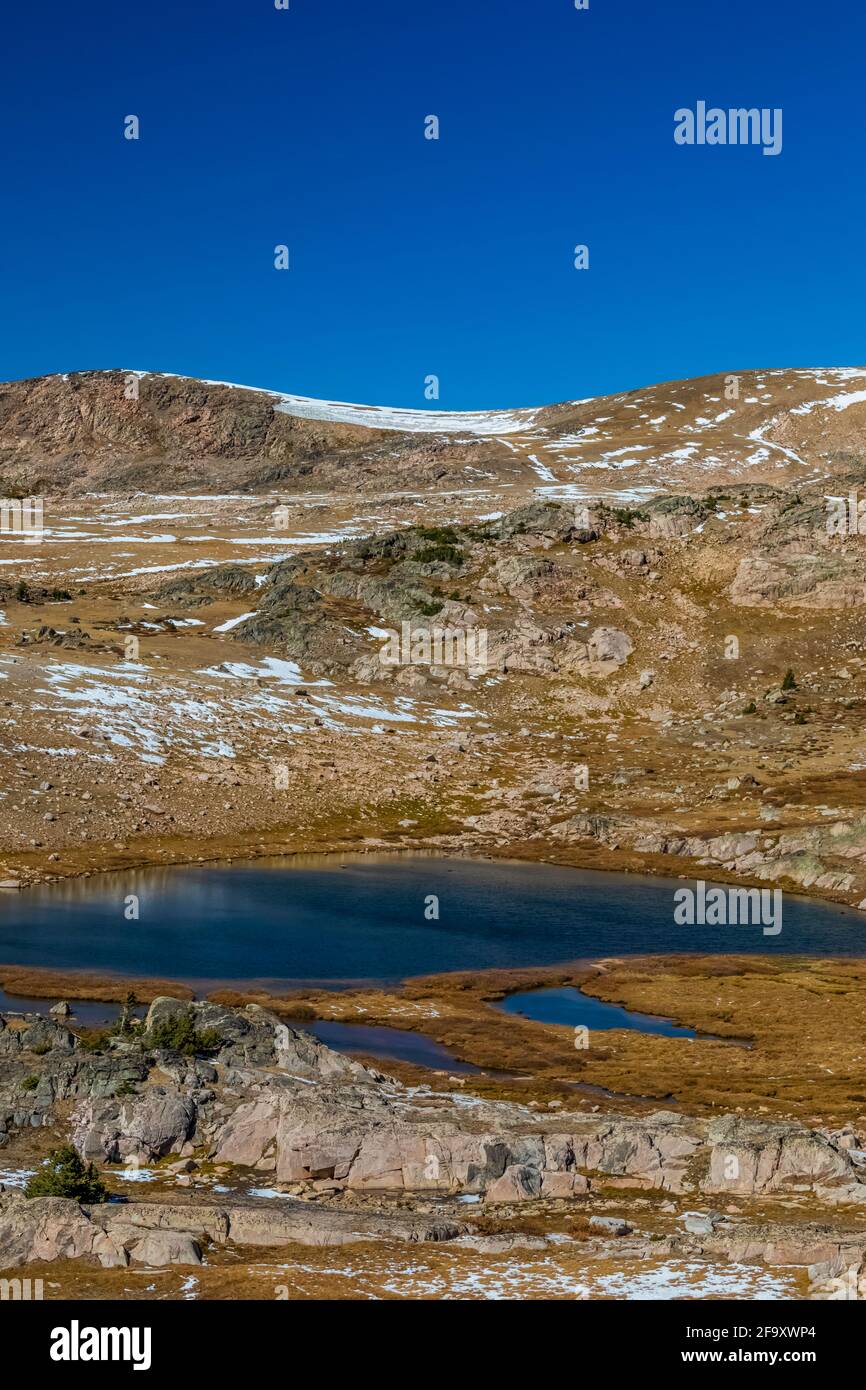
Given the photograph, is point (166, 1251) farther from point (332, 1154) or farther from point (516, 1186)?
point (516, 1186)

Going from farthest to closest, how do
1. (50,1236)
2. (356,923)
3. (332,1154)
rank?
(356,923) < (332,1154) < (50,1236)

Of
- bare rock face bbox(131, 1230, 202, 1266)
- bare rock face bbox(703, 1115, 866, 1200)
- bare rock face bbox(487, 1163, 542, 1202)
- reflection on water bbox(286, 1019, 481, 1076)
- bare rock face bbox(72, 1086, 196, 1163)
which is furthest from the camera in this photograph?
reflection on water bbox(286, 1019, 481, 1076)

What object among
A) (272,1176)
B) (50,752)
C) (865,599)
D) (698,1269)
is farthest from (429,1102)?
(865,599)

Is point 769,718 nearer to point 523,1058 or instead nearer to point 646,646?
point 646,646

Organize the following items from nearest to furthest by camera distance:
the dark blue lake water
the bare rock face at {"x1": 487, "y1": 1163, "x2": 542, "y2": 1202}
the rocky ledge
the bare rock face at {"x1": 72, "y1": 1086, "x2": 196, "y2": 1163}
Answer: the rocky ledge, the bare rock face at {"x1": 487, "y1": 1163, "x2": 542, "y2": 1202}, the bare rock face at {"x1": 72, "y1": 1086, "x2": 196, "y2": 1163}, the dark blue lake water

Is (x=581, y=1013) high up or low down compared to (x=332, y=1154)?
down

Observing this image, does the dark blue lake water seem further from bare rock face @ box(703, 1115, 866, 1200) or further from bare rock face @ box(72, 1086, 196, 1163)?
bare rock face @ box(703, 1115, 866, 1200)

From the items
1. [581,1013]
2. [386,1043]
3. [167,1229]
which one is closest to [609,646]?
[581,1013]

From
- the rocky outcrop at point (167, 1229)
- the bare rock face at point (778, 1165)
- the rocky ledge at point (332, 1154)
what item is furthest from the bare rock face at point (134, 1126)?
the bare rock face at point (778, 1165)

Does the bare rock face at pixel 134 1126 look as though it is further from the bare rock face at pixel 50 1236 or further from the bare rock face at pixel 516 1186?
the bare rock face at pixel 516 1186

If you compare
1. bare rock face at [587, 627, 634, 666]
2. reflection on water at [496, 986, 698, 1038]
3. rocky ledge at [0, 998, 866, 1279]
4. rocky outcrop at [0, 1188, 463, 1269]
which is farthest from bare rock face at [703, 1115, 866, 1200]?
bare rock face at [587, 627, 634, 666]
